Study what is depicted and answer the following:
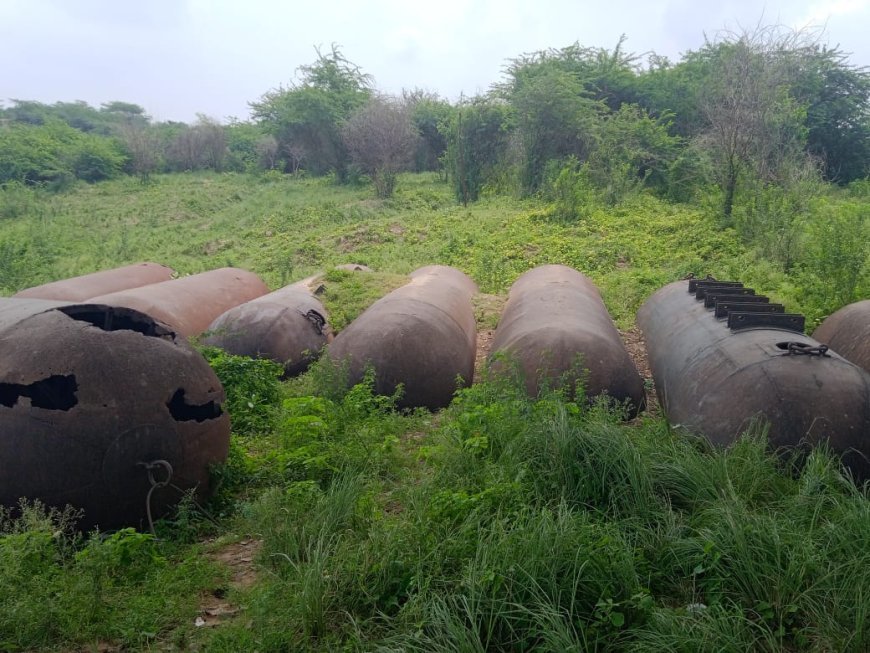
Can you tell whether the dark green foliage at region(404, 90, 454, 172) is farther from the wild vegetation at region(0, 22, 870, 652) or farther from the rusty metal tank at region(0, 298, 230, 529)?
the rusty metal tank at region(0, 298, 230, 529)

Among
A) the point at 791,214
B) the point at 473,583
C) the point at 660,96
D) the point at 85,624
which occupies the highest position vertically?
the point at 660,96

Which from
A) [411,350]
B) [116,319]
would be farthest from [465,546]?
[411,350]

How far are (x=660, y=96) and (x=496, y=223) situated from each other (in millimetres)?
10093

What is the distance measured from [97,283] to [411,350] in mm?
5582

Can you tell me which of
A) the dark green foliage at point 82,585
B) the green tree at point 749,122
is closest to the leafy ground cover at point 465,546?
the dark green foliage at point 82,585

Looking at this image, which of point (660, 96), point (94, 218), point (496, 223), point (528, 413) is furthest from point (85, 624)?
point (660, 96)

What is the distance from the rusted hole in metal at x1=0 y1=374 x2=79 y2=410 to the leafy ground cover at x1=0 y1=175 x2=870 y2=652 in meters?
0.57

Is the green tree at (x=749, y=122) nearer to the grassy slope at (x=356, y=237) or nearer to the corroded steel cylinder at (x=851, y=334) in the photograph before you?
the grassy slope at (x=356, y=237)

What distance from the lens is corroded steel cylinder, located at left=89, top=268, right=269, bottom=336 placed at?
7.52 metres

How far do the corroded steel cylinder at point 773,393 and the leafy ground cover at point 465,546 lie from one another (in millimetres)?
160

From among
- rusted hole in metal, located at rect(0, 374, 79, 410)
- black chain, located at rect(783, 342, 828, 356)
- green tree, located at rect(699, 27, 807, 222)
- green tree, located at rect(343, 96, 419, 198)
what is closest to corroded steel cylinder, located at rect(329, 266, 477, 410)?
rusted hole in metal, located at rect(0, 374, 79, 410)

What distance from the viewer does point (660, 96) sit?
22.1 metres

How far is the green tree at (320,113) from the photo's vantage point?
84.1 ft

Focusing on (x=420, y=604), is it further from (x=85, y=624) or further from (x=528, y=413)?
(x=528, y=413)
